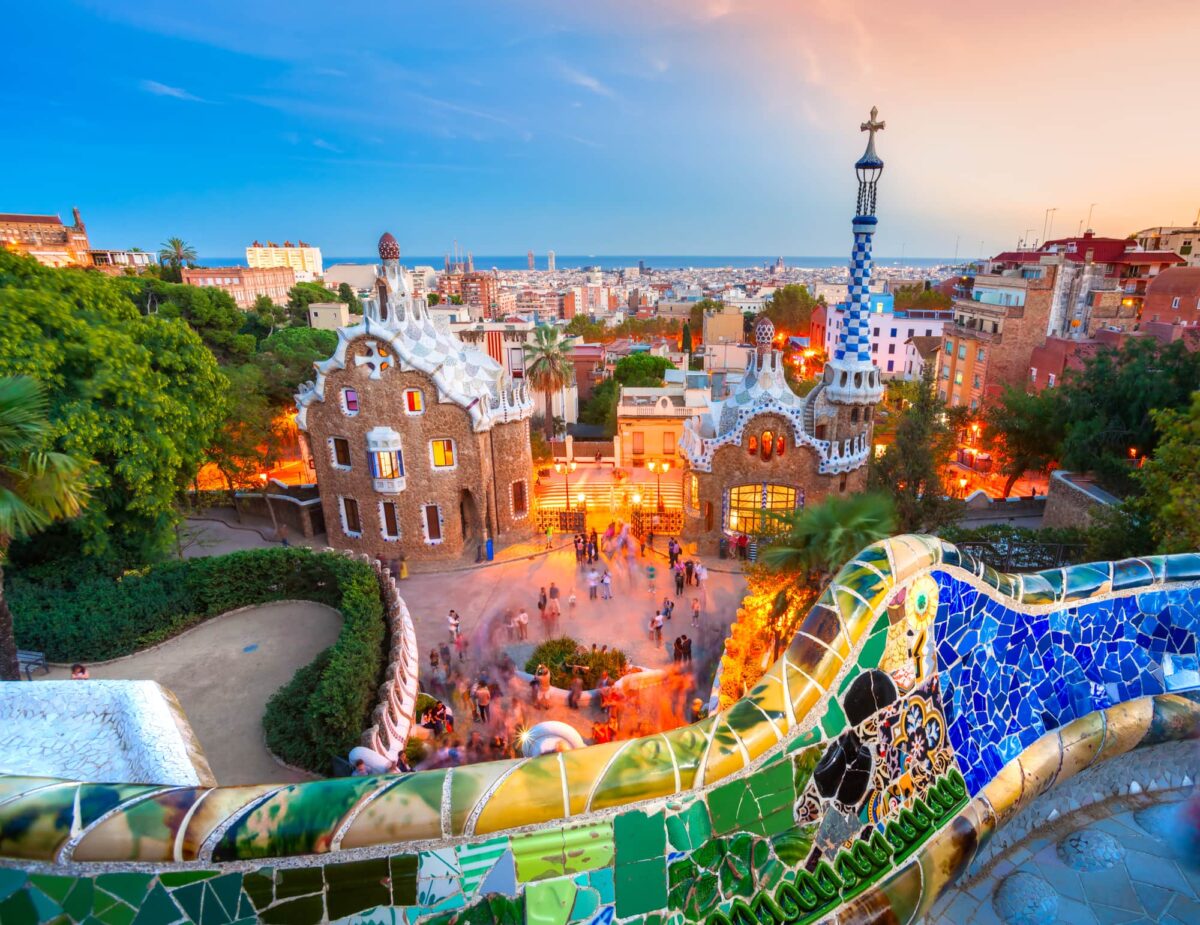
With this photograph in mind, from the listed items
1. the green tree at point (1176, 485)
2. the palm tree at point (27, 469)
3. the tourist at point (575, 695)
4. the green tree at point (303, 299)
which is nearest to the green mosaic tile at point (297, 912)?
the palm tree at point (27, 469)

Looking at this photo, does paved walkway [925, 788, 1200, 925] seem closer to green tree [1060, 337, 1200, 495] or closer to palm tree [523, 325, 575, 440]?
green tree [1060, 337, 1200, 495]

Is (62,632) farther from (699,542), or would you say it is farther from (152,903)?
(699,542)

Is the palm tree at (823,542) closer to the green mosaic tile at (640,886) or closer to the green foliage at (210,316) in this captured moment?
the green mosaic tile at (640,886)

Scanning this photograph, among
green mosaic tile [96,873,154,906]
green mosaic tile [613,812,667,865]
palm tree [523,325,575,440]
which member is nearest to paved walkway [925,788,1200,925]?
green mosaic tile [613,812,667,865]

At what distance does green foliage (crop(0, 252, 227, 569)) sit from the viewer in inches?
525

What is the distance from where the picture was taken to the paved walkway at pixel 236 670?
11344mm

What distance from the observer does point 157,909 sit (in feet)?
10.7

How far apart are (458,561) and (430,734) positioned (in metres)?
10.4

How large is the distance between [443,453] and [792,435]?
11840mm

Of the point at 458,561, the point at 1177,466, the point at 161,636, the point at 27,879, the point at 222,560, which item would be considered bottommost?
the point at 458,561

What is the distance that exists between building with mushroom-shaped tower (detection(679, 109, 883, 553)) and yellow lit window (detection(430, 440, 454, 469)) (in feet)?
27.0

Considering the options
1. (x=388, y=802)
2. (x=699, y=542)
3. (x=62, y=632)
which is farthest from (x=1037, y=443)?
(x=62, y=632)

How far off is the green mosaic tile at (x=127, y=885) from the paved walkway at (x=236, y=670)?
863 centimetres

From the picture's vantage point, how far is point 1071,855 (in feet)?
21.7
